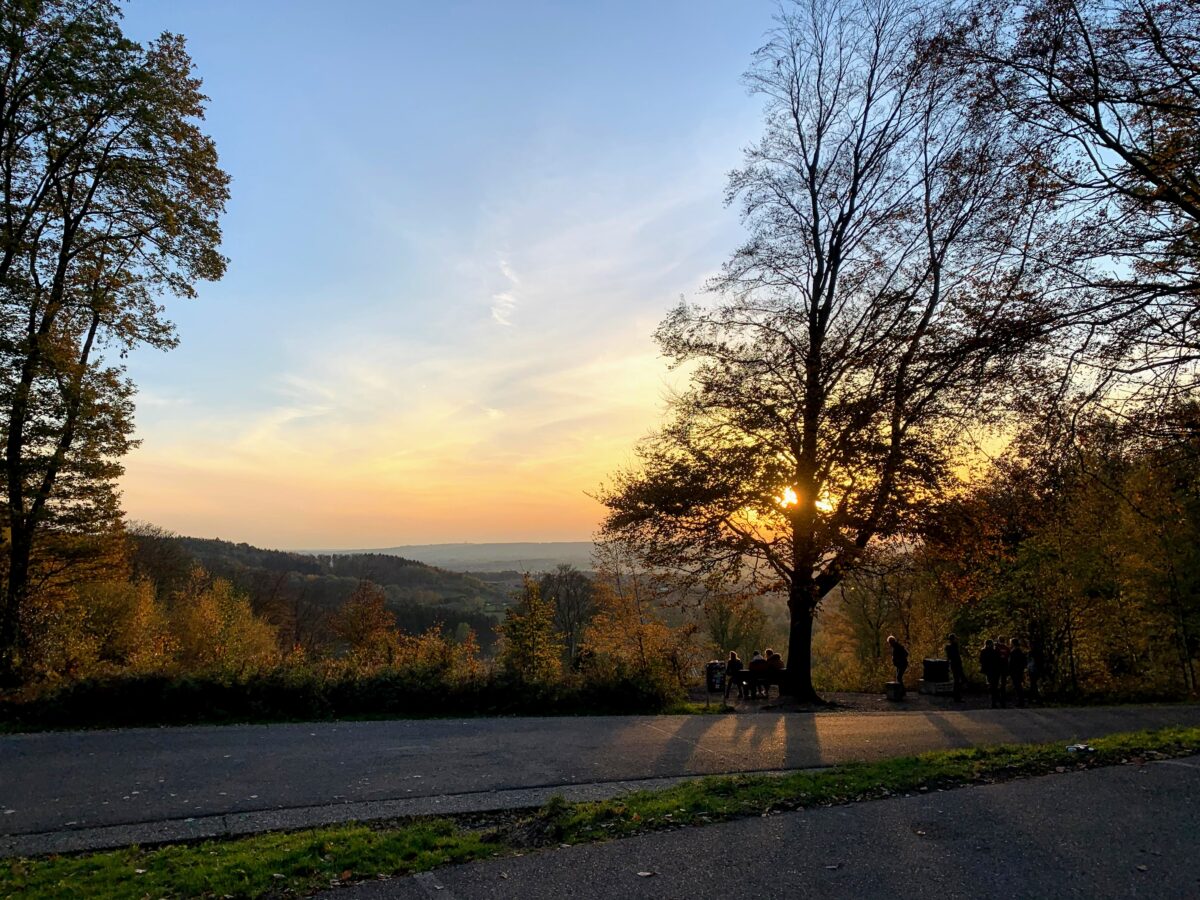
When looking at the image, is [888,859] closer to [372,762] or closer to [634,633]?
[372,762]

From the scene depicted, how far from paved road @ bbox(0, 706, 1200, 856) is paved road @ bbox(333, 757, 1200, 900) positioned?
2154 millimetres

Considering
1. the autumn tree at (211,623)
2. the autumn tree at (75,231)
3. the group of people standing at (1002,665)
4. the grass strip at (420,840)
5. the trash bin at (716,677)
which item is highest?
the autumn tree at (75,231)

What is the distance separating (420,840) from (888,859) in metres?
3.40

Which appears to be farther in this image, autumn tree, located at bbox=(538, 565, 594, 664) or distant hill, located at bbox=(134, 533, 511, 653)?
autumn tree, located at bbox=(538, 565, 594, 664)

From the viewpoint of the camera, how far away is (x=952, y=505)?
1530 cm

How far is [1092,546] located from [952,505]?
12.7 m

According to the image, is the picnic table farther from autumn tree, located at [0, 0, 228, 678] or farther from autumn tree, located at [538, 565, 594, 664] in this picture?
autumn tree, located at [538, 565, 594, 664]

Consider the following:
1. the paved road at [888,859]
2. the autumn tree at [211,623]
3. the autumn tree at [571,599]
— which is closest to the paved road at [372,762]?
the paved road at [888,859]

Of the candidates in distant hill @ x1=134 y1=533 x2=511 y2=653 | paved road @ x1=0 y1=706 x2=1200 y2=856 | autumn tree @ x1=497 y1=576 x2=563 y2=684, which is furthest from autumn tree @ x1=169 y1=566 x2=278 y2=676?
paved road @ x1=0 y1=706 x2=1200 y2=856

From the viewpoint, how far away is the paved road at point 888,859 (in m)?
4.37

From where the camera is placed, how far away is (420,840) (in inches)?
212

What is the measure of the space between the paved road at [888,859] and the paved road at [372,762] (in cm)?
215

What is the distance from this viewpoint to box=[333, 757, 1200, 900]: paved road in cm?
437

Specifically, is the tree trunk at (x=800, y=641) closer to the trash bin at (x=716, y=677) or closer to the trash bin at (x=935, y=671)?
the trash bin at (x=716, y=677)
